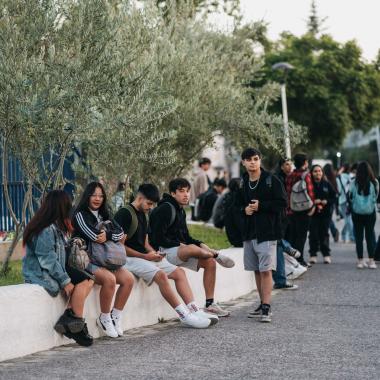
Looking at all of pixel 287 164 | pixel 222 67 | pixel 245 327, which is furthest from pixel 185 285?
pixel 222 67

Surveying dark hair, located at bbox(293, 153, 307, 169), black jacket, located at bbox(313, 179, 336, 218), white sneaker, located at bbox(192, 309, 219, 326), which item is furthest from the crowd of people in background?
black jacket, located at bbox(313, 179, 336, 218)

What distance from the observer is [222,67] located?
687 inches

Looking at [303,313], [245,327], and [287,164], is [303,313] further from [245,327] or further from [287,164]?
[287,164]

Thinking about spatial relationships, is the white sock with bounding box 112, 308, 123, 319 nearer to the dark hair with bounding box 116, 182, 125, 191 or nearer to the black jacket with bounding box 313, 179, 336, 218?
the dark hair with bounding box 116, 182, 125, 191

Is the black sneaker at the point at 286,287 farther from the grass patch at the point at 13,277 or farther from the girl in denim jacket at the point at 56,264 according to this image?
the girl in denim jacket at the point at 56,264

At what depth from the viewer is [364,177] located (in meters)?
16.6

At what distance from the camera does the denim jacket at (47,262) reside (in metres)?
8.88

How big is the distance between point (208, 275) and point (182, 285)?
875 millimetres

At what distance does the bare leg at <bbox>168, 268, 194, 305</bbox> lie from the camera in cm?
1041

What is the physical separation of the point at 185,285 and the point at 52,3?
327 centimetres

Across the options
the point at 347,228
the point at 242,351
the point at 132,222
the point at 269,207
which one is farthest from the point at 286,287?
the point at 347,228

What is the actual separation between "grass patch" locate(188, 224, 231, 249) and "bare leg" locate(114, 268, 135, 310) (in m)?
6.85

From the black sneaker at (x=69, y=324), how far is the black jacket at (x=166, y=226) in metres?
2.06

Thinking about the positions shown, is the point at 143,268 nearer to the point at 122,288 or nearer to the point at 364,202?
the point at 122,288
